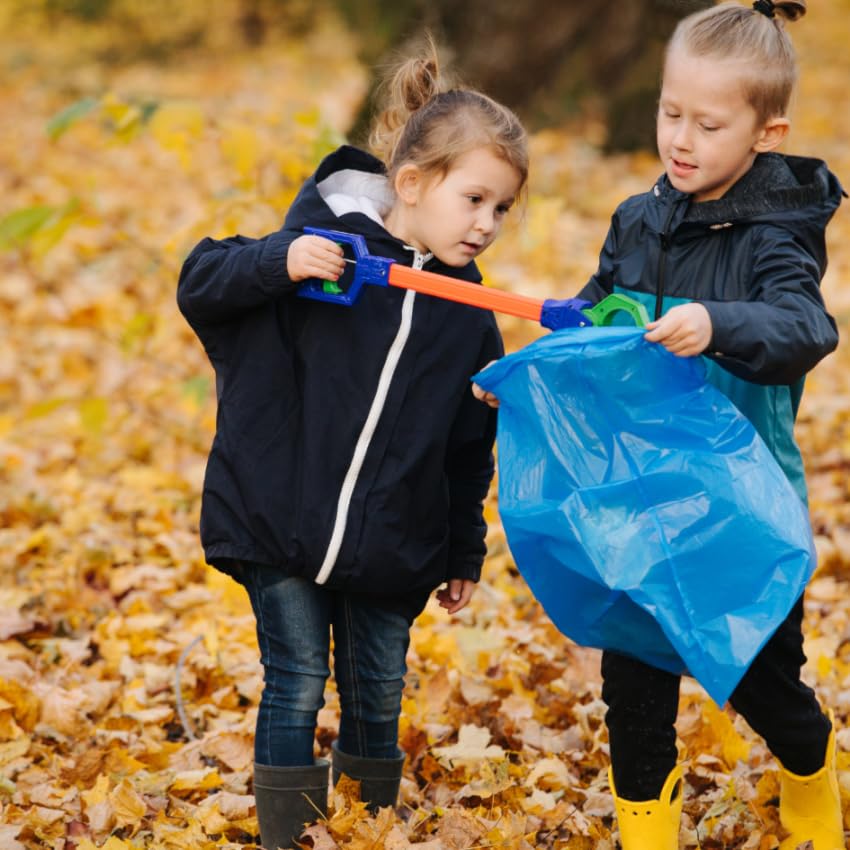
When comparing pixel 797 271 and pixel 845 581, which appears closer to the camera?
pixel 797 271

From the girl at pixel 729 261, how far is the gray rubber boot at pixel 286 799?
23.9 inches

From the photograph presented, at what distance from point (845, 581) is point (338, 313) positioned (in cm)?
228

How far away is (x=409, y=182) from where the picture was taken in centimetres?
245

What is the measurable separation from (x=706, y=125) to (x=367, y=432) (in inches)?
33.9

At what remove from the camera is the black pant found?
2271 millimetres

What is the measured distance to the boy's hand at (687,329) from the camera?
1.98 m

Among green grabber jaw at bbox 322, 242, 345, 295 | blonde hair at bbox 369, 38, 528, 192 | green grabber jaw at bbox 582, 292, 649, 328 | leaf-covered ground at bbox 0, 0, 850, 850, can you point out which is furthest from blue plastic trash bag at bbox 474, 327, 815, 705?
leaf-covered ground at bbox 0, 0, 850, 850

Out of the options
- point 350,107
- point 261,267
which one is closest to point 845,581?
point 261,267

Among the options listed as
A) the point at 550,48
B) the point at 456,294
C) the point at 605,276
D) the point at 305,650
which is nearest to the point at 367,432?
the point at 456,294

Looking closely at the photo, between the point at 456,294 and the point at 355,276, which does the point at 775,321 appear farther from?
the point at 355,276

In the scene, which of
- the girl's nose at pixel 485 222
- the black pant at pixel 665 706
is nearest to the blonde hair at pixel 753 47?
the girl's nose at pixel 485 222

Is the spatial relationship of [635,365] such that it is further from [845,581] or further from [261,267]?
[845,581]

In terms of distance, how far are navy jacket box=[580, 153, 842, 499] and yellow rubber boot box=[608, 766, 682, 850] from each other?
65 cm

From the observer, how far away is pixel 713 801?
9.11 ft
